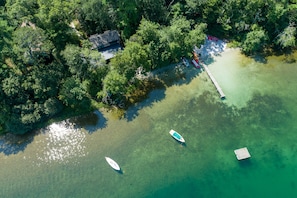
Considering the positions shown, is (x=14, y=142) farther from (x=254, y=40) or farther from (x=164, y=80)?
(x=254, y=40)

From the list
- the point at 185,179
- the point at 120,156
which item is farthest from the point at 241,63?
the point at 120,156

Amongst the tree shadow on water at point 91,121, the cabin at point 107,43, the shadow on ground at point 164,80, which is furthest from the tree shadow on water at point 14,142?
the cabin at point 107,43

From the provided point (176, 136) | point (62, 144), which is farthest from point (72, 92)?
point (176, 136)

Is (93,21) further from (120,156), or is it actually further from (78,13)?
(120,156)

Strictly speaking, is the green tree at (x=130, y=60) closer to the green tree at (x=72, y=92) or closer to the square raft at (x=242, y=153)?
the green tree at (x=72, y=92)

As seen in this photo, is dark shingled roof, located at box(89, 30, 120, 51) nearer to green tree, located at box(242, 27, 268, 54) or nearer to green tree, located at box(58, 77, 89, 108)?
green tree, located at box(58, 77, 89, 108)
